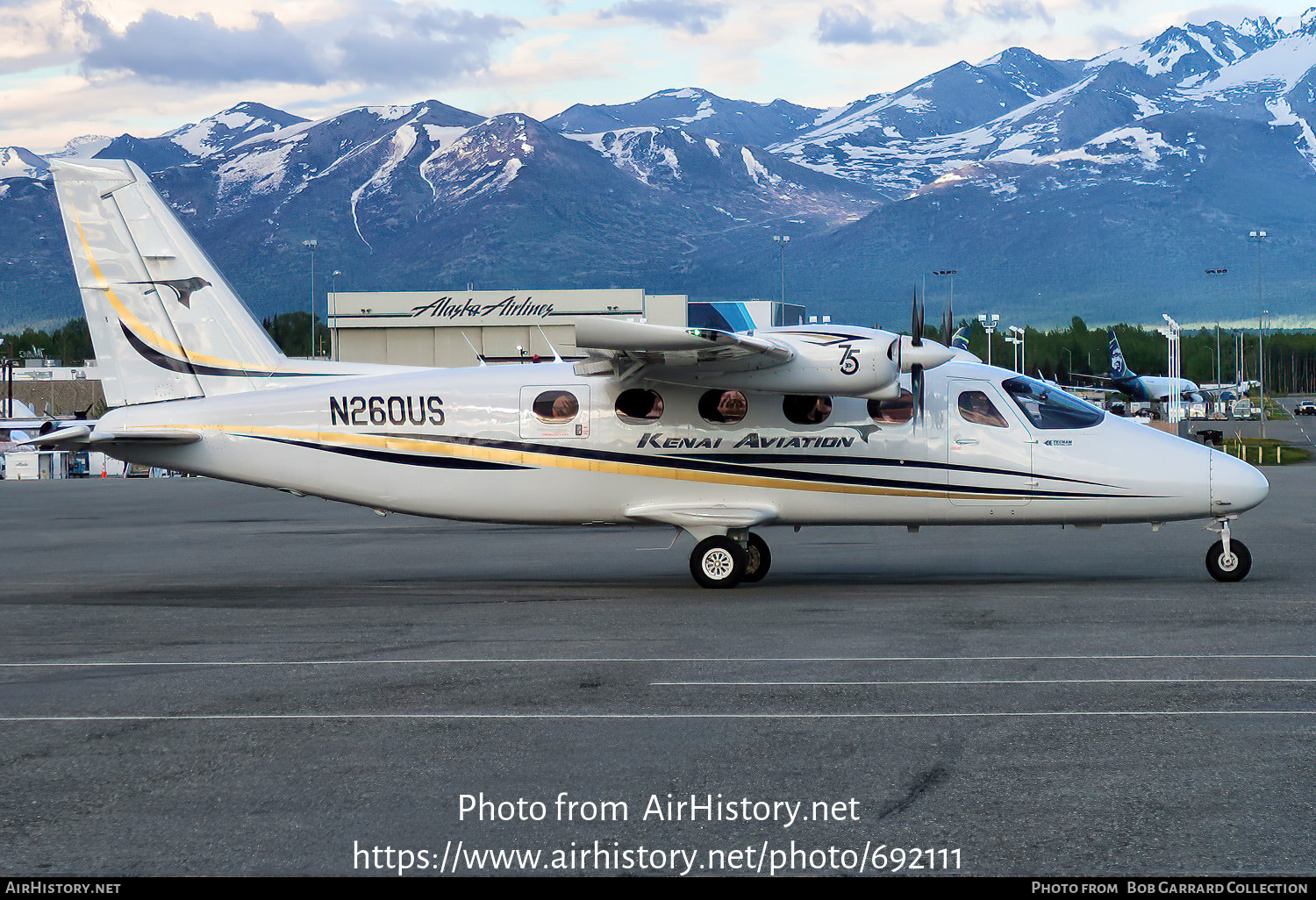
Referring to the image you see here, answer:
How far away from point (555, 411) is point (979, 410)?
5512 mm

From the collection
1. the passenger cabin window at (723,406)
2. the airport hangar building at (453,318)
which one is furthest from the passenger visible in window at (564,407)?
the airport hangar building at (453,318)

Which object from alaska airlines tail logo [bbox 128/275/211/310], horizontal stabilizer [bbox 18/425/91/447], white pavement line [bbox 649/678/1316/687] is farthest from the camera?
alaska airlines tail logo [bbox 128/275/211/310]

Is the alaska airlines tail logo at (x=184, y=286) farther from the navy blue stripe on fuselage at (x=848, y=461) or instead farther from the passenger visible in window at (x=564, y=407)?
the navy blue stripe on fuselage at (x=848, y=461)

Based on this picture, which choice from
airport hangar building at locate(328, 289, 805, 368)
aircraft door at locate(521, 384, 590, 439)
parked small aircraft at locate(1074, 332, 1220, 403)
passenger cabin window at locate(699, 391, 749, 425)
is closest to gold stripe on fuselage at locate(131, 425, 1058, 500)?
aircraft door at locate(521, 384, 590, 439)

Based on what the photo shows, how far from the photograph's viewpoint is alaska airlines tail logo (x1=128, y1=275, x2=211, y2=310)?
17.5 metres

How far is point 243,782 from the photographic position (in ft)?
23.6

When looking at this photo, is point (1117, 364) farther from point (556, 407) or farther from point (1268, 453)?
point (556, 407)

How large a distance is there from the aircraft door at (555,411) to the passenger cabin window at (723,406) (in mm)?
1552

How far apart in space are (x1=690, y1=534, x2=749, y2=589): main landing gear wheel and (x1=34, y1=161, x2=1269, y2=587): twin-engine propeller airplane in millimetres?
25

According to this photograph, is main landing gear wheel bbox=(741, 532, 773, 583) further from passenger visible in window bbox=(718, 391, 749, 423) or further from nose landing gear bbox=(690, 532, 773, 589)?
passenger visible in window bbox=(718, 391, 749, 423)

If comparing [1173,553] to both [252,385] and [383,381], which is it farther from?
[252,385]

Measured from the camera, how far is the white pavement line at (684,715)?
8.62 metres

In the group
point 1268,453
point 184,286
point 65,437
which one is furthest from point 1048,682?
point 1268,453

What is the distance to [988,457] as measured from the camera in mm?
16188
